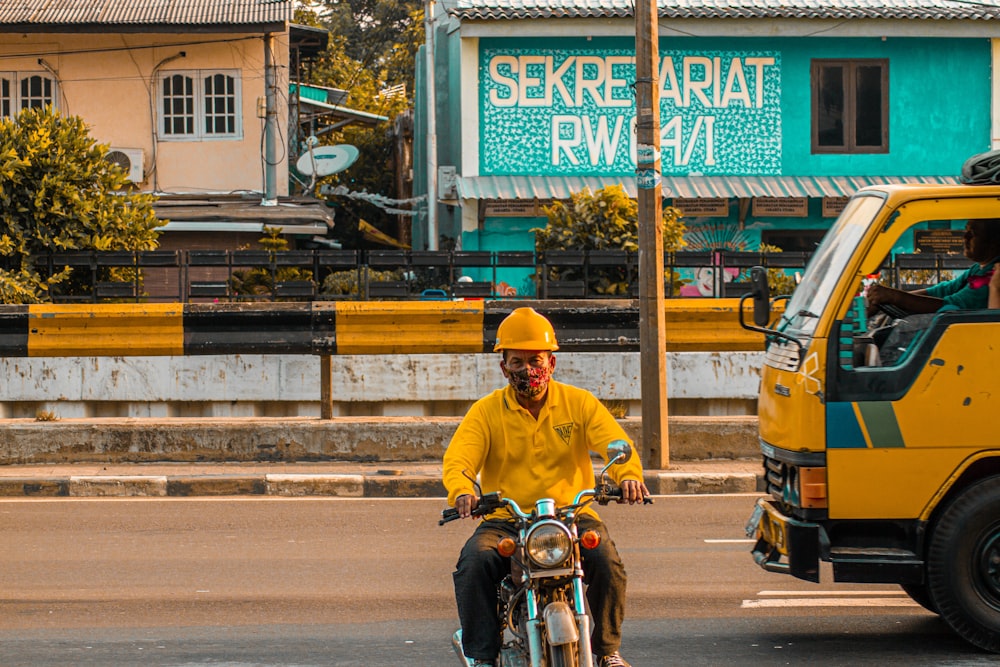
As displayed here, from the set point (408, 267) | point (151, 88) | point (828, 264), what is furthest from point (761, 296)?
point (151, 88)

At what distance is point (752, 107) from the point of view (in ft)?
81.4

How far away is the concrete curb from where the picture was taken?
1136 centimetres

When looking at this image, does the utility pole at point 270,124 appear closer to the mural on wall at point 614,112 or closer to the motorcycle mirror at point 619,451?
the mural on wall at point 614,112

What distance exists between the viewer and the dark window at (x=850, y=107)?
24938 mm

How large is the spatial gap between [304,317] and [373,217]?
25.6m

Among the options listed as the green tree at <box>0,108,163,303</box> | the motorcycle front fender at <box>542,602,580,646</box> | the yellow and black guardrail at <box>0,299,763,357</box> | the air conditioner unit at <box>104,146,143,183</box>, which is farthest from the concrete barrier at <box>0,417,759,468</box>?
the air conditioner unit at <box>104,146,143,183</box>

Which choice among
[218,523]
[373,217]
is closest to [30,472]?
[218,523]

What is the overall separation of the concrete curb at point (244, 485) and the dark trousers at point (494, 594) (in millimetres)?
6311

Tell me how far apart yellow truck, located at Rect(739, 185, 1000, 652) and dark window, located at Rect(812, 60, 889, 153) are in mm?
18899

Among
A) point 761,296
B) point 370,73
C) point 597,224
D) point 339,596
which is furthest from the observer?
point 370,73

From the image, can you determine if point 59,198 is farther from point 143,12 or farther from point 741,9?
point 741,9

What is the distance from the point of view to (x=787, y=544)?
6.54 m

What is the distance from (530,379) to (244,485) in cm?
651

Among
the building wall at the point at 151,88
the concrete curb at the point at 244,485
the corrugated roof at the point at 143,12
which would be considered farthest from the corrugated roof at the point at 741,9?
the concrete curb at the point at 244,485
